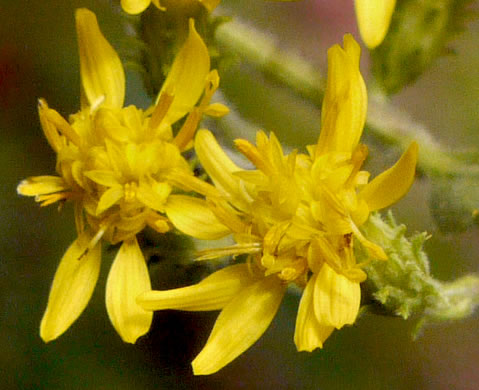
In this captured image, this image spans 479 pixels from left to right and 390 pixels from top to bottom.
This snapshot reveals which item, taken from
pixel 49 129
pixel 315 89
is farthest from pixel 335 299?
pixel 315 89

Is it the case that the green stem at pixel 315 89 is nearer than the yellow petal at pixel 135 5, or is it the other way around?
the yellow petal at pixel 135 5

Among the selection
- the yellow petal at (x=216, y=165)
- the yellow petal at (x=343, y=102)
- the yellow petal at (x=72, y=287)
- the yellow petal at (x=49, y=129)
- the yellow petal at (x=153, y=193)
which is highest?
the yellow petal at (x=343, y=102)

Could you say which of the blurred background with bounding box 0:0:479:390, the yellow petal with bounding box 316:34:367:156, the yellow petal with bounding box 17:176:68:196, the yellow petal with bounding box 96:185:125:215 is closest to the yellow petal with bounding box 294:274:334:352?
the yellow petal with bounding box 316:34:367:156

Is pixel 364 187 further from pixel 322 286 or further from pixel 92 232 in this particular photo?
pixel 92 232

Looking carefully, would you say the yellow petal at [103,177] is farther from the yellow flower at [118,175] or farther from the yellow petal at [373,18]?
the yellow petal at [373,18]

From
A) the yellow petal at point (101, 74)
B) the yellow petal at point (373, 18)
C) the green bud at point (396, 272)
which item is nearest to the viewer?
the yellow petal at point (373, 18)

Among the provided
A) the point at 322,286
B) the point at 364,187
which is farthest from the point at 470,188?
the point at 322,286

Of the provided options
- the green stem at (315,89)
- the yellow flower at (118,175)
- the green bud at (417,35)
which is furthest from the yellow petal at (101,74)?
the green bud at (417,35)

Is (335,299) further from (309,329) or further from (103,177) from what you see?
(103,177)
